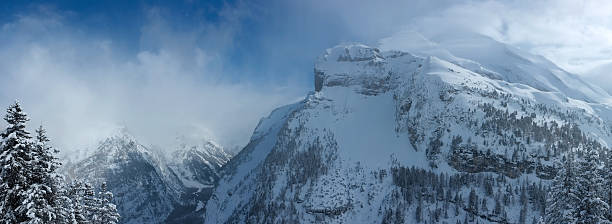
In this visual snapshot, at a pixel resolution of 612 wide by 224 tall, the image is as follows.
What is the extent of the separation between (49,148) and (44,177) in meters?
2.55

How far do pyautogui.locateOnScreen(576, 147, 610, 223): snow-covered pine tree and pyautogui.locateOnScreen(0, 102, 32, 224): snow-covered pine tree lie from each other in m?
51.6

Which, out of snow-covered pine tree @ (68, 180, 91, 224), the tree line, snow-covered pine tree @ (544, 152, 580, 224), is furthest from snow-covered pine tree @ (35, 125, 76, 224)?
snow-covered pine tree @ (544, 152, 580, 224)

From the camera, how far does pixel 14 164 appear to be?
4050 cm

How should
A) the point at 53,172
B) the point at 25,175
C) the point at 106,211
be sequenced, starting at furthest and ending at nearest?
the point at 106,211, the point at 53,172, the point at 25,175

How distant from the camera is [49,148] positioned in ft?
143

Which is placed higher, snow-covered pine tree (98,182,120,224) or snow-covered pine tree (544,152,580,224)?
snow-covered pine tree (98,182,120,224)

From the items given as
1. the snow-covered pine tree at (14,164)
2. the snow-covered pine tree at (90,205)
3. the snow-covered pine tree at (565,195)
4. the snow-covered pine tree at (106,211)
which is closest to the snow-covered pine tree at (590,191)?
the snow-covered pine tree at (565,195)

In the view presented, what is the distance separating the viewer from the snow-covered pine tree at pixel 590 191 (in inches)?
1930

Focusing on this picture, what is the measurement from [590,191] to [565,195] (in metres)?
2.59

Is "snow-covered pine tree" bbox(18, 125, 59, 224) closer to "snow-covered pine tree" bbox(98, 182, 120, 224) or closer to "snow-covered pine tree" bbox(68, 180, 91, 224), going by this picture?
"snow-covered pine tree" bbox(68, 180, 91, 224)

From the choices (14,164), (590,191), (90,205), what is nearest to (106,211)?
(90,205)

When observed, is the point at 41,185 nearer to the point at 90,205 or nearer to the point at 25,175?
the point at 25,175

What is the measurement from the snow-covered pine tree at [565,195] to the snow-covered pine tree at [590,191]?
567mm

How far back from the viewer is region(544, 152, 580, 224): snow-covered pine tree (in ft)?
165
